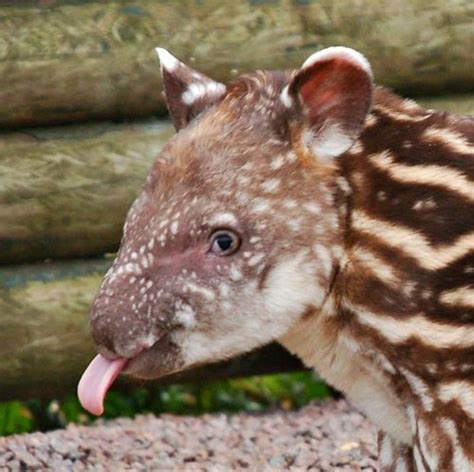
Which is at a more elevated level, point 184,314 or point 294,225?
point 294,225

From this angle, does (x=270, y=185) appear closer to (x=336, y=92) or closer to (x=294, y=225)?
(x=294, y=225)

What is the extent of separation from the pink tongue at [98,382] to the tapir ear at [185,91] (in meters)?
0.75

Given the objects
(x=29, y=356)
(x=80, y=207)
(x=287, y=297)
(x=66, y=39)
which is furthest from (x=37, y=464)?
(x=287, y=297)

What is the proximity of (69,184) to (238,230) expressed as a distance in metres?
2.19

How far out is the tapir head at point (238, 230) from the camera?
4.34 metres

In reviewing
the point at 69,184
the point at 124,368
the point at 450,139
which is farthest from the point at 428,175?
the point at 69,184

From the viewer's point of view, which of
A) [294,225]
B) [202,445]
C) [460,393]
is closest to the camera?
[460,393]

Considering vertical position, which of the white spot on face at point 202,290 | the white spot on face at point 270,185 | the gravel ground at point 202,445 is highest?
the white spot on face at point 270,185

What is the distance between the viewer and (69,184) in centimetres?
645

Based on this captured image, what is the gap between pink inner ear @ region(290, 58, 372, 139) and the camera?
4410 mm

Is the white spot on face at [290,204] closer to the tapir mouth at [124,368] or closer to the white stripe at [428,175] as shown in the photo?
the white stripe at [428,175]

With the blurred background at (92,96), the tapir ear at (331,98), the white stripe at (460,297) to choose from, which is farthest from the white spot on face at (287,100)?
the blurred background at (92,96)

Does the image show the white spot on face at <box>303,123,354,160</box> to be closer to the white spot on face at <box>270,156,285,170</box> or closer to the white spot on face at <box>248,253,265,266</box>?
the white spot on face at <box>270,156,285,170</box>

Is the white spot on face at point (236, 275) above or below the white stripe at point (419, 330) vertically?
above
